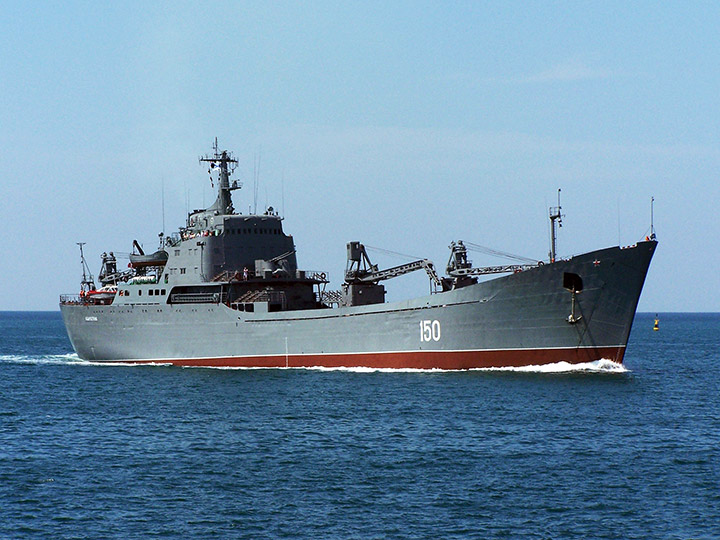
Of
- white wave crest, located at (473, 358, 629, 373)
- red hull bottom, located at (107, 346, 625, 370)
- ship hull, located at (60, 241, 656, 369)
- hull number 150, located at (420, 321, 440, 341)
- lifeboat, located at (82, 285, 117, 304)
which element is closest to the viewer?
ship hull, located at (60, 241, 656, 369)

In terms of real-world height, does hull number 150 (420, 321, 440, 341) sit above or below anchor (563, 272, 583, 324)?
below

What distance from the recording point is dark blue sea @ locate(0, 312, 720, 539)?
61.7 feet

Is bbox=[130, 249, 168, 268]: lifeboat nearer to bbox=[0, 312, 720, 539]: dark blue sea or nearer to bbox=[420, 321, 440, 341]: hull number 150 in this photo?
bbox=[0, 312, 720, 539]: dark blue sea

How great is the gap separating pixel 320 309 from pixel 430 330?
6.35m

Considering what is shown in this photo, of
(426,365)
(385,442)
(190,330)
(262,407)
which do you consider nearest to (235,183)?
(190,330)

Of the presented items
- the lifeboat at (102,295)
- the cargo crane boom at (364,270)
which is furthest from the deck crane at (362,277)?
the lifeboat at (102,295)

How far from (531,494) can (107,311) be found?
35561 mm

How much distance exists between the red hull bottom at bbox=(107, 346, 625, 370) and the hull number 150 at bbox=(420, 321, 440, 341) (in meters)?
0.67

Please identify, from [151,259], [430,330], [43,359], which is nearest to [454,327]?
[430,330]

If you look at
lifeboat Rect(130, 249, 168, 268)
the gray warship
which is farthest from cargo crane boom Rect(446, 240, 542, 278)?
lifeboat Rect(130, 249, 168, 268)

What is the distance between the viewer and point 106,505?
2020 cm

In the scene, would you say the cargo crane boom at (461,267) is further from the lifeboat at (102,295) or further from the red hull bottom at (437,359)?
the lifeboat at (102,295)

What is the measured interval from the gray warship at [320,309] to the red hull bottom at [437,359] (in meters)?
0.06

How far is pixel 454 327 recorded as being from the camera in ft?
131
